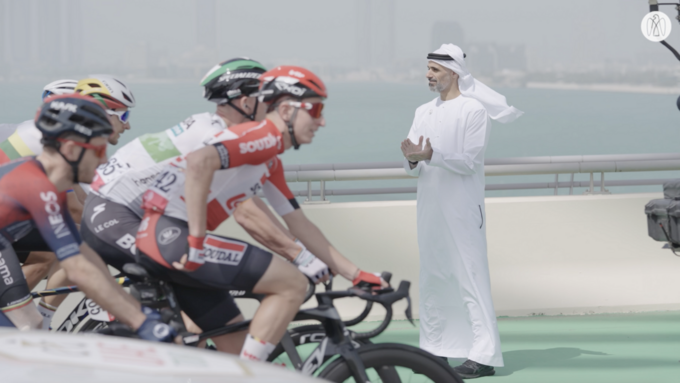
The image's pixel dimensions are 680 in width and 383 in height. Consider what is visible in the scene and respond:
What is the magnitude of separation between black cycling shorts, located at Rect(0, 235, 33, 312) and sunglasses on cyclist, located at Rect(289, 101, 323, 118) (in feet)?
4.66

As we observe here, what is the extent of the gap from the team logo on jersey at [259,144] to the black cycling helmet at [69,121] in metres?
0.53

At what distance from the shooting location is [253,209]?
146 inches

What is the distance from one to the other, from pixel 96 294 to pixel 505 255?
487cm

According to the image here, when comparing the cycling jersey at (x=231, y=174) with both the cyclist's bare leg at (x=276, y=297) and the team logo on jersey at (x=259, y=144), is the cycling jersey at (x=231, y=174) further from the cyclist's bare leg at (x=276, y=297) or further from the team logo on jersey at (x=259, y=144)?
the cyclist's bare leg at (x=276, y=297)

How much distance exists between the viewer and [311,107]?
3396 mm

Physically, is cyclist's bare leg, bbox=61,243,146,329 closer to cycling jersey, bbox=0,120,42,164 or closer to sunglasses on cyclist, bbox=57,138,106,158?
sunglasses on cyclist, bbox=57,138,106,158

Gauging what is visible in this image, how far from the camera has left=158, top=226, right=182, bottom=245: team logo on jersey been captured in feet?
10.8

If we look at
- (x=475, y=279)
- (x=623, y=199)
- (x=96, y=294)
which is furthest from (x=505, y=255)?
(x=96, y=294)

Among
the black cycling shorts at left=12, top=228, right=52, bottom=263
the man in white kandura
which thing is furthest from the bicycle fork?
the man in white kandura

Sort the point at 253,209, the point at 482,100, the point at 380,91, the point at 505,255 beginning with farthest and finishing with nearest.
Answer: the point at 380,91 → the point at 505,255 → the point at 482,100 → the point at 253,209

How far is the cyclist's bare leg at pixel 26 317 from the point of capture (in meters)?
3.66

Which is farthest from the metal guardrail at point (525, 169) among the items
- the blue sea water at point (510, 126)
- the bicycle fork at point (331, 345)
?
the blue sea water at point (510, 126)

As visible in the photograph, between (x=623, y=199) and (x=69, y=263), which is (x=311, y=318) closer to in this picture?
(x=69, y=263)

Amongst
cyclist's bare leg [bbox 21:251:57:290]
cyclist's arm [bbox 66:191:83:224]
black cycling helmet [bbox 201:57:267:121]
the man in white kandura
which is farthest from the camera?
the man in white kandura
